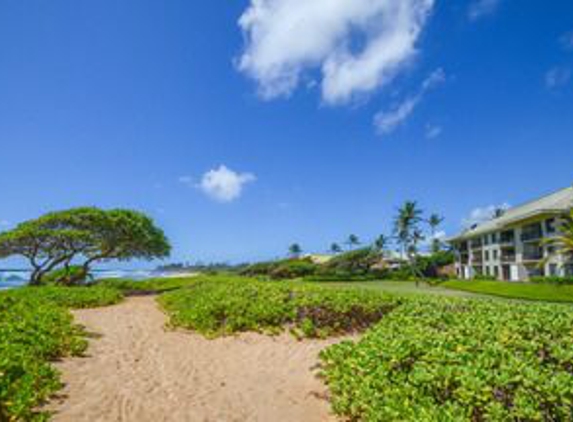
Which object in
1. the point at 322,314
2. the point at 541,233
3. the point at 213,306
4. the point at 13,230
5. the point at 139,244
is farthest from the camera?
the point at 541,233

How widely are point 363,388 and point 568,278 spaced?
29666 mm

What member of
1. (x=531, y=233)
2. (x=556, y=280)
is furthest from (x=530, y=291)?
(x=531, y=233)

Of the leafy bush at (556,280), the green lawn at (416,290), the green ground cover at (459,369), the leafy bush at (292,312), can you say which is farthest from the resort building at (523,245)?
the green ground cover at (459,369)

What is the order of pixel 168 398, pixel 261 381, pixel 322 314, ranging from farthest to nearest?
pixel 322 314
pixel 261 381
pixel 168 398

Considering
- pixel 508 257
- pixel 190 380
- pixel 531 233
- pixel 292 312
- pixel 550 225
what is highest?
pixel 550 225

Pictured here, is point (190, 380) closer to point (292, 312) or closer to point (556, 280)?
point (292, 312)

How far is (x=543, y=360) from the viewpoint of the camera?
4.62 meters

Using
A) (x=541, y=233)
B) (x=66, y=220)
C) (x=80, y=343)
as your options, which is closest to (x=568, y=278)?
(x=541, y=233)

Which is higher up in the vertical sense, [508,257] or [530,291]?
[508,257]

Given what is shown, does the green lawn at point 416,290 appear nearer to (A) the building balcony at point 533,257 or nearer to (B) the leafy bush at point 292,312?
(B) the leafy bush at point 292,312

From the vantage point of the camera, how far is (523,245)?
3819 centimetres

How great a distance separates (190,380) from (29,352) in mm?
2587

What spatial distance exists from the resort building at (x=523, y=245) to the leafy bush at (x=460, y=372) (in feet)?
96.3

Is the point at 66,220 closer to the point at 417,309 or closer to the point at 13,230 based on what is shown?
the point at 13,230
